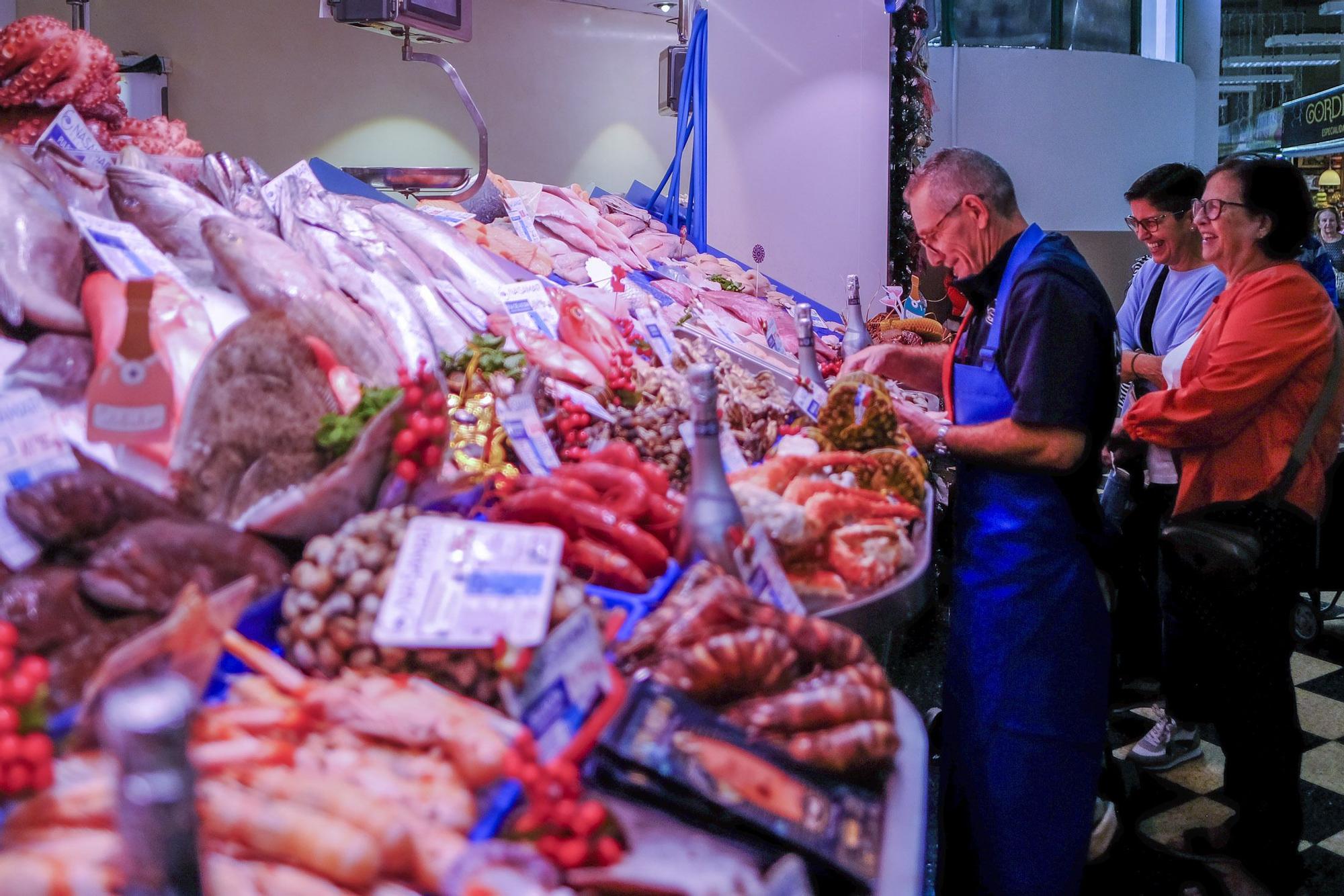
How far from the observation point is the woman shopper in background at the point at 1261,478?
294 centimetres

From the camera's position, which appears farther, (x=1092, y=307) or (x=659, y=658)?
(x=1092, y=307)

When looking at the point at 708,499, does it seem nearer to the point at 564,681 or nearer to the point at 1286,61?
the point at 564,681

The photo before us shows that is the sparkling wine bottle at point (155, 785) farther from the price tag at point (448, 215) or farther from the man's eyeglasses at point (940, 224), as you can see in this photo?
the price tag at point (448, 215)

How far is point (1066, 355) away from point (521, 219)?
230cm

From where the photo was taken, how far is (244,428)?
1449 millimetres

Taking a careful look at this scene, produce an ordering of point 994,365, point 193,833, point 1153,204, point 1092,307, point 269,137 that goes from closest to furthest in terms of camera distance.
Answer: point 193,833 → point 1092,307 → point 994,365 → point 1153,204 → point 269,137

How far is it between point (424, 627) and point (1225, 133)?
74.6 feet

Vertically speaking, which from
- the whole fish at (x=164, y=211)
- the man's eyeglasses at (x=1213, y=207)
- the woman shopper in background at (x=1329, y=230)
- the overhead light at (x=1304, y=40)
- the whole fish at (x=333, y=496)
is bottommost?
the whole fish at (x=333, y=496)

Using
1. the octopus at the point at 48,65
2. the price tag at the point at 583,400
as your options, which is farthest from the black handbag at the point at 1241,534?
the octopus at the point at 48,65

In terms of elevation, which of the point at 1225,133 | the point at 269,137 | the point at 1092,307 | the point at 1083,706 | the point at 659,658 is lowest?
the point at 1083,706

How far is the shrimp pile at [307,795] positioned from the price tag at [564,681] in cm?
4

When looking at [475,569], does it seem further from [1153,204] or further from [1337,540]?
[1337,540]

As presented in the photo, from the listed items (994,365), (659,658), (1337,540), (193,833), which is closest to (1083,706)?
(994,365)

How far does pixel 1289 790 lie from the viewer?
2.91 metres
